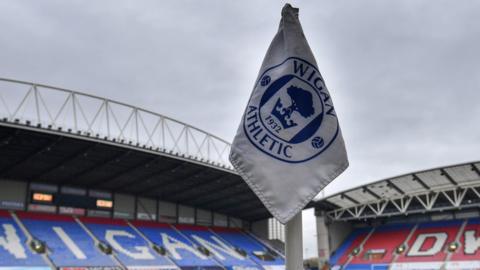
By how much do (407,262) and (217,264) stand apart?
17935 millimetres

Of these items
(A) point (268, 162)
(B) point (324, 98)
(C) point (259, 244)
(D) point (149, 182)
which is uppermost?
(D) point (149, 182)

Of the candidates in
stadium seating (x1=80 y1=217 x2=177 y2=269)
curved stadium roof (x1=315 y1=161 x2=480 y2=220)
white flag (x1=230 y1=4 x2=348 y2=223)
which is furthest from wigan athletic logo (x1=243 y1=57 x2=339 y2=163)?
curved stadium roof (x1=315 y1=161 x2=480 y2=220)

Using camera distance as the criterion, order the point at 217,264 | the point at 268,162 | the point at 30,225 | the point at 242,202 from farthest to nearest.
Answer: the point at 242,202
the point at 217,264
the point at 30,225
the point at 268,162

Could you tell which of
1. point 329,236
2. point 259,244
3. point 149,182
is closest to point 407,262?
point 329,236

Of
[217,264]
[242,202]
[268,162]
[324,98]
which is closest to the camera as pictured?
[268,162]

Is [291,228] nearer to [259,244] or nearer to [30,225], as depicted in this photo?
[30,225]

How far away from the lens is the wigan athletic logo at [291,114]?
3789 mm

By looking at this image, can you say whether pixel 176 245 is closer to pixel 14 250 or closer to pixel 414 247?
pixel 14 250

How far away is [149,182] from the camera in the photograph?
40.4 meters

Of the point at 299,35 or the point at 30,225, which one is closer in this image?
the point at 299,35

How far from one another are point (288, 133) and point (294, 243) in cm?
96

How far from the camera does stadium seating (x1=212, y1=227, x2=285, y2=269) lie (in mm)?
44681

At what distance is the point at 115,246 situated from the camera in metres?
37.0

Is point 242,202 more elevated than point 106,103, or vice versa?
point 106,103
